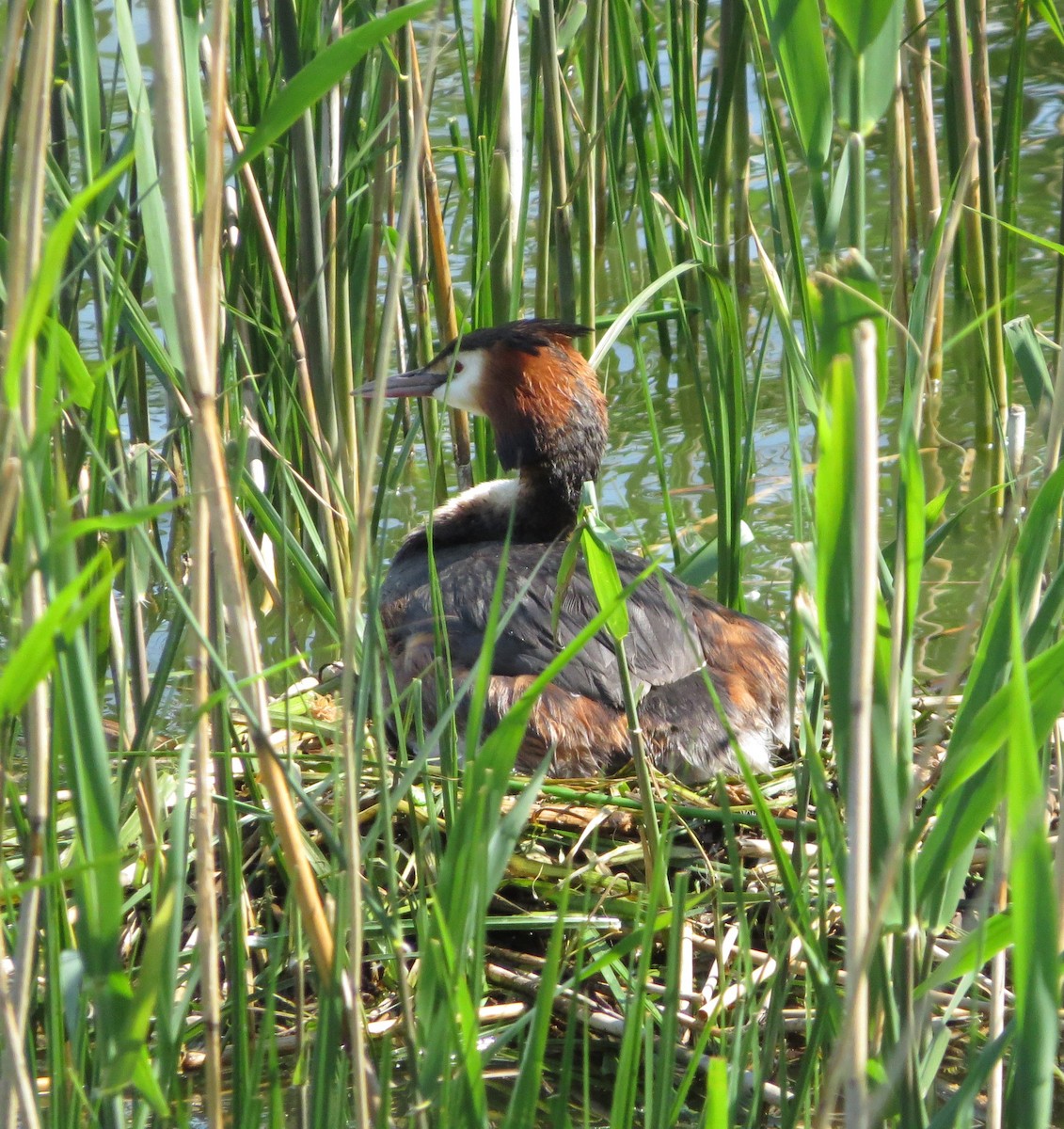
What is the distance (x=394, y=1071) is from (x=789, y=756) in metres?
1.19

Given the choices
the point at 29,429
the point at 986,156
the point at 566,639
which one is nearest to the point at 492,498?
the point at 566,639

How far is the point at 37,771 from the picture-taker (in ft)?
4.02

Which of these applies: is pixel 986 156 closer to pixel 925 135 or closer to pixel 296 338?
pixel 925 135

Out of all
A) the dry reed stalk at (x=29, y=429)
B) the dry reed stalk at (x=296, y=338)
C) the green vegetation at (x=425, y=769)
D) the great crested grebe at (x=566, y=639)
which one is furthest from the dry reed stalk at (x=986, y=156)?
the dry reed stalk at (x=29, y=429)

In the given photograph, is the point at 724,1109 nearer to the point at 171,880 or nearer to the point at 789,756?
the point at 171,880

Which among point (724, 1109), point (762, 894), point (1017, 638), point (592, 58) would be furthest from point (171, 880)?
point (592, 58)

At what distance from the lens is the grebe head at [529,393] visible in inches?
130

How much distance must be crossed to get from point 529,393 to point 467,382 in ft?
0.49

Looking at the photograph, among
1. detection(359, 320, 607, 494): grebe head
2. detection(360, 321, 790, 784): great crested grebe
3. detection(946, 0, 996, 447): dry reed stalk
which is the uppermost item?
detection(946, 0, 996, 447): dry reed stalk

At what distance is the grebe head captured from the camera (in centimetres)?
329

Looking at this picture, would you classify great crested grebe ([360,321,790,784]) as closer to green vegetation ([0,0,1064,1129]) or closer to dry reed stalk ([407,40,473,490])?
dry reed stalk ([407,40,473,490])

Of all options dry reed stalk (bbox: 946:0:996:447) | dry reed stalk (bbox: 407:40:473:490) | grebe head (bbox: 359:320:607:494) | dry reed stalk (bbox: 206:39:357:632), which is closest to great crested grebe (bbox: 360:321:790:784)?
grebe head (bbox: 359:320:607:494)

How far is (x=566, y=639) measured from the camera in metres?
2.81

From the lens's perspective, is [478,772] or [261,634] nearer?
[478,772]
